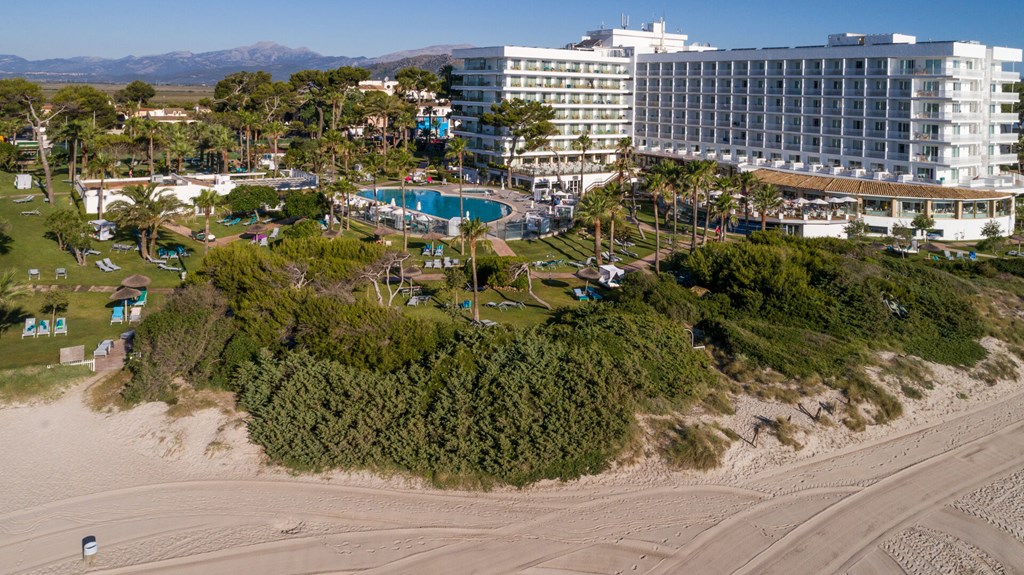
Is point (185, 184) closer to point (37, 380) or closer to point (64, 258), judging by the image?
point (64, 258)

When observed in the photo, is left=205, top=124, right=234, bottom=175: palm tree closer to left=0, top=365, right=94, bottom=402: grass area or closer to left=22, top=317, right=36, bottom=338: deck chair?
left=22, top=317, right=36, bottom=338: deck chair

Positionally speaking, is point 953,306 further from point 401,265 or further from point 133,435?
point 133,435

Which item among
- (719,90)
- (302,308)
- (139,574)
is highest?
(719,90)

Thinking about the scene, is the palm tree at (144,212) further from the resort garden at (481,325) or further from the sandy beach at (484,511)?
the sandy beach at (484,511)

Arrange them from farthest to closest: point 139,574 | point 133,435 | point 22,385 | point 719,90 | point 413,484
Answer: point 719,90 → point 22,385 → point 133,435 → point 413,484 → point 139,574

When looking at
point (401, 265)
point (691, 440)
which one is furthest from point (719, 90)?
point (691, 440)

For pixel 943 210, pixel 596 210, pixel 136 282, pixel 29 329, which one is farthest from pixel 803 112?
pixel 29 329
